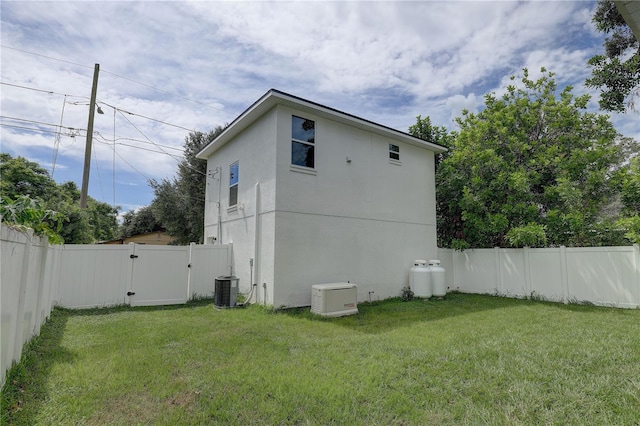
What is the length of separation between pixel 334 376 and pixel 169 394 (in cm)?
171

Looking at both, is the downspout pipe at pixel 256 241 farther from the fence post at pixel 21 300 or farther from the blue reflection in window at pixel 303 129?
the fence post at pixel 21 300

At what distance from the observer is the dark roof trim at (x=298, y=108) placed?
756cm

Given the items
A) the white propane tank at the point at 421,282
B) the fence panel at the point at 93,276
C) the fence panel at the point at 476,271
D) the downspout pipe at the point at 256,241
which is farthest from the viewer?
the fence panel at the point at 476,271

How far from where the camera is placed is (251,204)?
8711 mm

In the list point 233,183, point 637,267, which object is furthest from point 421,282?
point 233,183

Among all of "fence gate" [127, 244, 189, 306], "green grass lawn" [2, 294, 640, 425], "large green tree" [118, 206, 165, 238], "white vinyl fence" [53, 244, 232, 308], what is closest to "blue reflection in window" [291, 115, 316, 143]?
"white vinyl fence" [53, 244, 232, 308]

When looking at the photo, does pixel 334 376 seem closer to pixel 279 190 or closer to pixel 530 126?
pixel 279 190

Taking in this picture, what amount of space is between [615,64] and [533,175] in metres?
3.83

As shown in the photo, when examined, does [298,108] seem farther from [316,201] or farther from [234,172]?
[234,172]

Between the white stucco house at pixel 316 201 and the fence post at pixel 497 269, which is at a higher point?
the white stucco house at pixel 316 201

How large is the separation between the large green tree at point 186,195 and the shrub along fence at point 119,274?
814 cm

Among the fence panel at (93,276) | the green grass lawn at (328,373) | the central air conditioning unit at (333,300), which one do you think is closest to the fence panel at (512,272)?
the green grass lawn at (328,373)

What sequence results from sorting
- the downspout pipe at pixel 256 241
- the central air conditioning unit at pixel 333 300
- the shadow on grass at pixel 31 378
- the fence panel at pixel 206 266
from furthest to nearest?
1. the fence panel at pixel 206 266
2. the downspout pipe at pixel 256 241
3. the central air conditioning unit at pixel 333 300
4. the shadow on grass at pixel 31 378

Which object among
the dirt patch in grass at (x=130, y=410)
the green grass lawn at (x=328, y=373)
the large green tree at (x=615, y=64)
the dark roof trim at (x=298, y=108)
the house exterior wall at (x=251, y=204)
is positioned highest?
the large green tree at (x=615, y=64)
